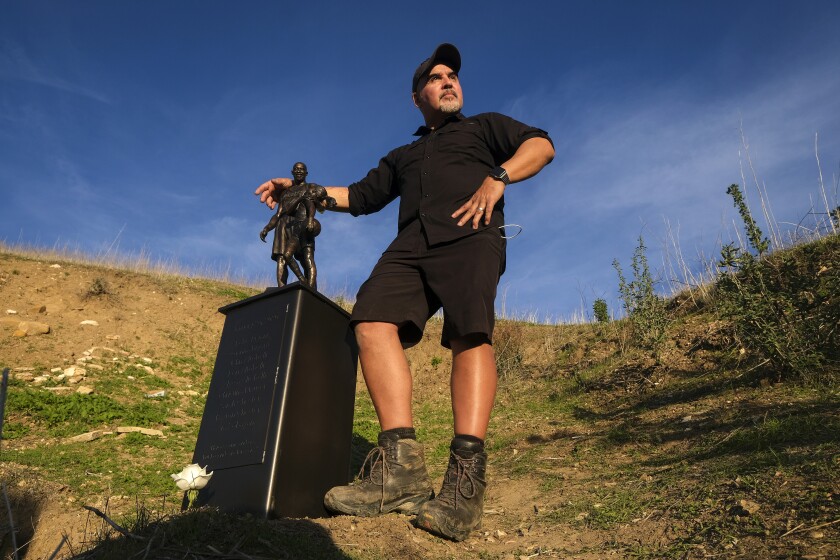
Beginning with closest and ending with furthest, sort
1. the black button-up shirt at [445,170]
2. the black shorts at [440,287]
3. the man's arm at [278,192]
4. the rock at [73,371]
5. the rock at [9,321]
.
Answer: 1. the black shorts at [440,287]
2. the black button-up shirt at [445,170]
3. the man's arm at [278,192]
4. the rock at [73,371]
5. the rock at [9,321]

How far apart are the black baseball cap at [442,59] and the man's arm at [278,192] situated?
2.96 ft

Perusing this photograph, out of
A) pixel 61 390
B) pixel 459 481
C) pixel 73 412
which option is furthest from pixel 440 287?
pixel 61 390

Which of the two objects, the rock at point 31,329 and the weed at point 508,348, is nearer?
the rock at point 31,329

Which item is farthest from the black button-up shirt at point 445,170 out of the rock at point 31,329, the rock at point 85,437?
the rock at point 31,329

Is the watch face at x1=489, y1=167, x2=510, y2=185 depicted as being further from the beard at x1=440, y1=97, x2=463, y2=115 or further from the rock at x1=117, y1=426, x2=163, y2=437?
the rock at x1=117, y1=426, x2=163, y2=437

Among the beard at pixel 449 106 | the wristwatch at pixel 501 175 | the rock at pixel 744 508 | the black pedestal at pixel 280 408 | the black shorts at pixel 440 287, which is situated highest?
the beard at pixel 449 106

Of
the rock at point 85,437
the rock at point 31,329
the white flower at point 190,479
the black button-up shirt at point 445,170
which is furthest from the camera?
the rock at point 31,329

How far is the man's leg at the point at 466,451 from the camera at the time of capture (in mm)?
2486

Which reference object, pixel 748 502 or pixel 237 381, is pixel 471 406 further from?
pixel 237 381

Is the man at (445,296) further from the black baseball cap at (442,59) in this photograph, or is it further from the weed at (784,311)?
the weed at (784,311)

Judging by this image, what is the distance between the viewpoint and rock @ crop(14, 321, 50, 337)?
314 inches

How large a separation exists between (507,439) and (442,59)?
3.40 m

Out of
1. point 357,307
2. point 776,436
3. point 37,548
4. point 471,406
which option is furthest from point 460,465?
point 37,548

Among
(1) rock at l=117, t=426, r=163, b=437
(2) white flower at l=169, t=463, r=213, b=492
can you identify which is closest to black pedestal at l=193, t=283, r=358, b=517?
(2) white flower at l=169, t=463, r=213, b=492
